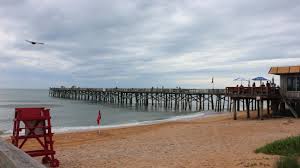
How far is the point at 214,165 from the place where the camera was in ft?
34.3

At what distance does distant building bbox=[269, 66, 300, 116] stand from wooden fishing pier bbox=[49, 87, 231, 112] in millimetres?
13942

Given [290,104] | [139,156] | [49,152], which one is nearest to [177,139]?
[139,156]

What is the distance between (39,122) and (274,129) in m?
13.3

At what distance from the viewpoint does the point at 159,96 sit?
70000mm

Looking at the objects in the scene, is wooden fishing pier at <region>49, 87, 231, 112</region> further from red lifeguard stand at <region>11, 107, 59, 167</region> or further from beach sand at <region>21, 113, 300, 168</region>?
red lifeguard stand at <region>11, 107, 59, 167</region>

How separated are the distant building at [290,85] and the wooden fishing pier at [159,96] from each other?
45.7ft

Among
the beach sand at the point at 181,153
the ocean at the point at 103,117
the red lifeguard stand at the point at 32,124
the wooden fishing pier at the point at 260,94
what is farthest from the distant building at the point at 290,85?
the red lifeguard stand at the point at 32,124

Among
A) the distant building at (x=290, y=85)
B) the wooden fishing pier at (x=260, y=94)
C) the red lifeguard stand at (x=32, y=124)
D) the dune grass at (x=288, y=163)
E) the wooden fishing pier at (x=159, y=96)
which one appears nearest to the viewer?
the dune grass at (x=288, y=163)

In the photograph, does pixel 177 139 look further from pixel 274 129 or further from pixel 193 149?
pixel 274 129

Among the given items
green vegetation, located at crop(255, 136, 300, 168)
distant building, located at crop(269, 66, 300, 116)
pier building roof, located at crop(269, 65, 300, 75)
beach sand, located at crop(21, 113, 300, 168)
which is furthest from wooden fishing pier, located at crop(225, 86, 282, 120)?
green vegetation, located at crop(255, 136, 300, 168)

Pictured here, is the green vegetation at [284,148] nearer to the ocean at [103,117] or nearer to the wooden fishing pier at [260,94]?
the wooden fishing pier at [260,94]

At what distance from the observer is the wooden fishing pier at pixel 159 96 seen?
176ft

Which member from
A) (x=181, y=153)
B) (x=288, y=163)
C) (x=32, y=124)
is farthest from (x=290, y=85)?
(x=32, y=124)

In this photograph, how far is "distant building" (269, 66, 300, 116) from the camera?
24734 mm
